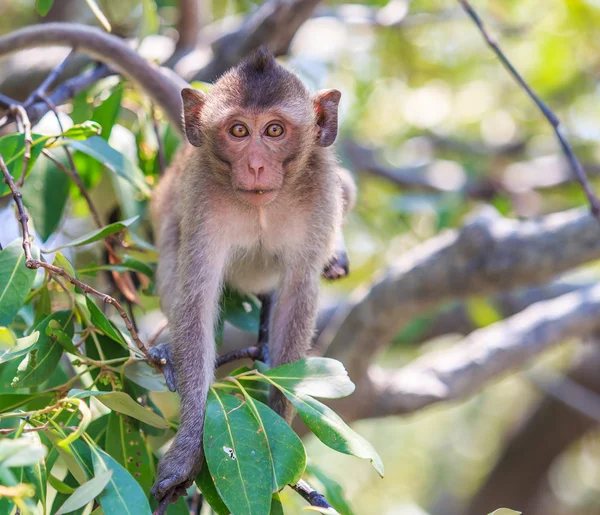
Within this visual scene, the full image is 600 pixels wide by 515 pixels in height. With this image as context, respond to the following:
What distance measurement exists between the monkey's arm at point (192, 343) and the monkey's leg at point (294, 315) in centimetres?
28

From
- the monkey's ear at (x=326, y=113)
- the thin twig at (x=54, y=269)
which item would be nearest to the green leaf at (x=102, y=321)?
the thin twig at (x=54, y=269)

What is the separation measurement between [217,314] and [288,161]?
0.69m

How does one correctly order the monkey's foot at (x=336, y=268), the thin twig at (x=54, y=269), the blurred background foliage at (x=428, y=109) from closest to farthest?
the thin twig at (x=54, y=269)
the monkey's foot at (x=336, y=268)
the blurred background foliage at (x=428, y=109)

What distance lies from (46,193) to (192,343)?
1.01 meters

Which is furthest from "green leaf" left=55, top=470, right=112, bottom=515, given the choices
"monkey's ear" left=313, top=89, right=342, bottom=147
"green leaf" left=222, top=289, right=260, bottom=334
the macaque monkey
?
"monkey's ear" left=313, top=89, right=342, bottom=147

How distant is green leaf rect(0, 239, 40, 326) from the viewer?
2.33 m

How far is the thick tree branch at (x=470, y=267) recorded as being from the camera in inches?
194

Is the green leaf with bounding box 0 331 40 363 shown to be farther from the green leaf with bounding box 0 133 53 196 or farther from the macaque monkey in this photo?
the green leaf with bounding box 0 133 53 196

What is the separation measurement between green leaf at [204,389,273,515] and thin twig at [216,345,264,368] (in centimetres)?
65

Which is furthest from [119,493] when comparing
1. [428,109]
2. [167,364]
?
[428,109]

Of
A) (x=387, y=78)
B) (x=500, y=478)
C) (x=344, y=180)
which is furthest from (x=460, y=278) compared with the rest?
(x=500, y=478)

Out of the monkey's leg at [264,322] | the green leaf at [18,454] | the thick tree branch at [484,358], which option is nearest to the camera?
the green leaf at [18,454]

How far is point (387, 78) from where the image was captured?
871 centimetres

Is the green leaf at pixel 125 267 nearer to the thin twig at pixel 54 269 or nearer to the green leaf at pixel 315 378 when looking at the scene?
the thin twig at pixel 54 269
